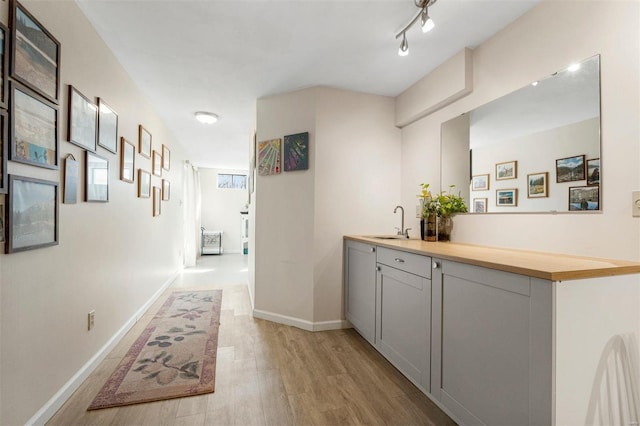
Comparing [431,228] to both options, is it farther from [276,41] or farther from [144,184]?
[144,184]

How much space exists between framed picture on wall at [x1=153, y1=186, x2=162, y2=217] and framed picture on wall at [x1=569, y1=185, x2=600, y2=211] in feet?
13.3

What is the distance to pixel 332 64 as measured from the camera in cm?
253

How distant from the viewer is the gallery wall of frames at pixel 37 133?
130cm

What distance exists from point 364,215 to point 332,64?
1463 mm

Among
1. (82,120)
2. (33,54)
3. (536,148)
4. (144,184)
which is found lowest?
(144,184)

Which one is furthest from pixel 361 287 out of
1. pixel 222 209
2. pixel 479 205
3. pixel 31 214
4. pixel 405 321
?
pixel 222 209

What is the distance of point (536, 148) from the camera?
1.82 m

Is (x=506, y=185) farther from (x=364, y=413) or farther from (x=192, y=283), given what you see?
(x=192, y=283)

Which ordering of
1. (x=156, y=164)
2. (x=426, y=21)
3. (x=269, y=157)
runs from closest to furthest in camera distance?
(x=426, y=21) → (x=269, y=157) → (x=156, y=164)

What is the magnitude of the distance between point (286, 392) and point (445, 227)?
1769mm

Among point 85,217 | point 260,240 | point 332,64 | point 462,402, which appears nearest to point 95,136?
point 85,217

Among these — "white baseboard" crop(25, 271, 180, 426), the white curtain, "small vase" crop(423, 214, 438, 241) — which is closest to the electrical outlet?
"white baseboard" crop(25, 271, 180, 426)

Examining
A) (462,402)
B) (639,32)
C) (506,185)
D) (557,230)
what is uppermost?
(639,32)

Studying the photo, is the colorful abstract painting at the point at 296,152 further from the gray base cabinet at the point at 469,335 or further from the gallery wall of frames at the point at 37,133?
the gallery wall of frames at the point at 37,133
